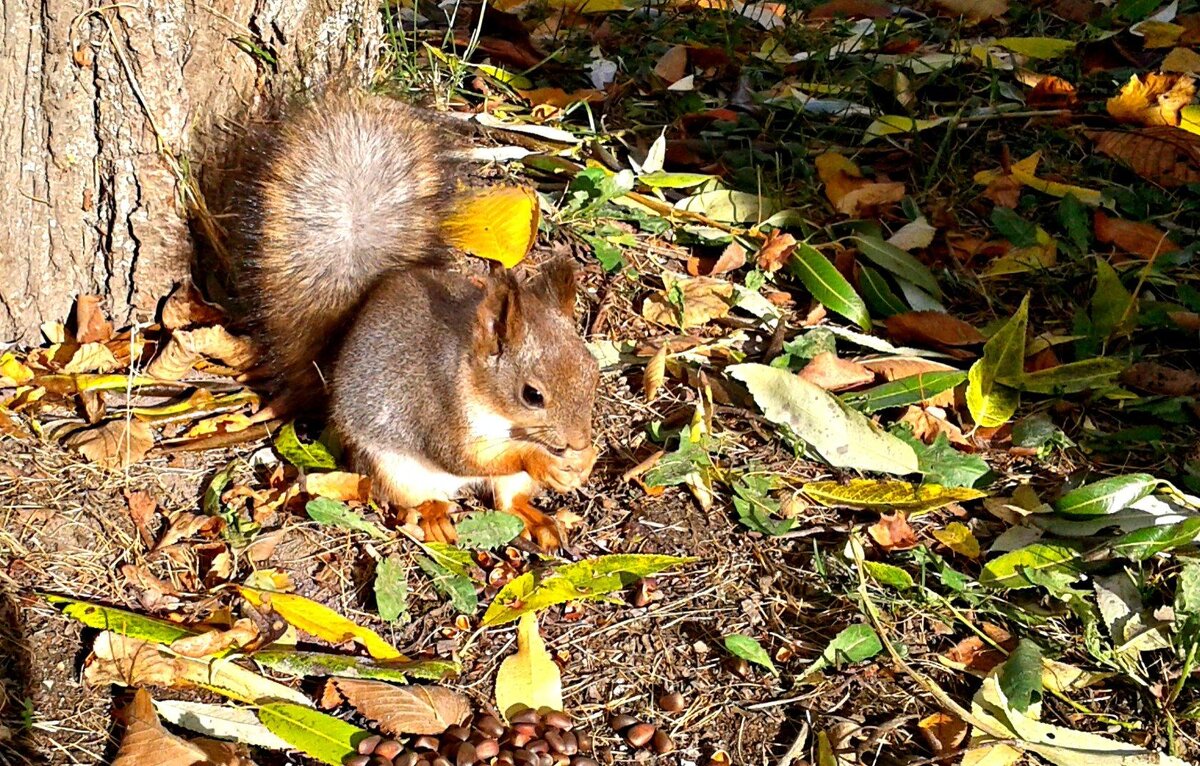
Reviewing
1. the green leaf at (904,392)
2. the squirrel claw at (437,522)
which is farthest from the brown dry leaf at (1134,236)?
the squirrel claw at (437,522)

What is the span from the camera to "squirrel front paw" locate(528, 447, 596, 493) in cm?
209

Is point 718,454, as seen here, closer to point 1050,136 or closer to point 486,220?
point 486,220

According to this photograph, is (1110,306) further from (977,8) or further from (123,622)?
(123,622)

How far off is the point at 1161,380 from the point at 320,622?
1.57m

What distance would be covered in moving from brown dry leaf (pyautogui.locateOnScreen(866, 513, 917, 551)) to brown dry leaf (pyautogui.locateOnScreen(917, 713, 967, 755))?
0.33 meters

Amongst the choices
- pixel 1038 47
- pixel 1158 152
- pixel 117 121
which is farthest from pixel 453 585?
pixel 1038 47

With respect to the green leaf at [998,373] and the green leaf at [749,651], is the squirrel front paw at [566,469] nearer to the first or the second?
the green leaf at [749,651]

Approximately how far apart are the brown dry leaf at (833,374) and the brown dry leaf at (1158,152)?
1.00 m

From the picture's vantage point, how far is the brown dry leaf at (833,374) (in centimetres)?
231

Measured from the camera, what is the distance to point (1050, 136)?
2945 mm

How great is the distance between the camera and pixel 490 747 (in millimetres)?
1679

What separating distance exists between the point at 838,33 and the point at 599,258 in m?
1.22

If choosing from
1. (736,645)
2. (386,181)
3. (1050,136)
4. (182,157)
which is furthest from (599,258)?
(1050,136)

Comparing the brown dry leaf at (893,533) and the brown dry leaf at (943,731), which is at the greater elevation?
the brown dry leaf at (893,533)
